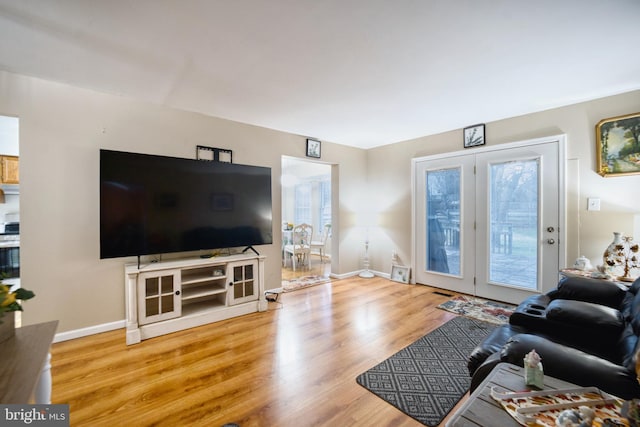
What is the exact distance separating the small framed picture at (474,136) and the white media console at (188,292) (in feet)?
10.9

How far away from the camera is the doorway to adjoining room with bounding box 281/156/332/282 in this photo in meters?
5.71

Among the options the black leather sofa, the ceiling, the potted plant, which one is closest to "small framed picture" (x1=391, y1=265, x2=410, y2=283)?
the black leather sofa

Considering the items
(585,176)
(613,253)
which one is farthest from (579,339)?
(585,176)

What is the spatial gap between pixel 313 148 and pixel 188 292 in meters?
2.78

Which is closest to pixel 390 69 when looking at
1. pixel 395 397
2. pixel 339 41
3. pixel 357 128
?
pixel 339 41

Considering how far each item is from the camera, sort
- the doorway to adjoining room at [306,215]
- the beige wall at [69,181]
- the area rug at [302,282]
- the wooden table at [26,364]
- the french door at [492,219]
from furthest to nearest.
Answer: the doorway to adjoining room at [306,215], the area rug at [302,282], the french door at [492,219], the beige wall at [69,181], the wooden table at [26,364]

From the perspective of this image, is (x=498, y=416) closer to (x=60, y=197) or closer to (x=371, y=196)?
(x=60, y=197)

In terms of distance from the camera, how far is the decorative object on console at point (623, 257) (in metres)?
2.42

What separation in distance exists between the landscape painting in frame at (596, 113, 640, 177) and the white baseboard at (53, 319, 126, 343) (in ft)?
17.6

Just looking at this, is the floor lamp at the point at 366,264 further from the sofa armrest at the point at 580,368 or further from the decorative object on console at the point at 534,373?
the decorative object on console at the point at 534,373

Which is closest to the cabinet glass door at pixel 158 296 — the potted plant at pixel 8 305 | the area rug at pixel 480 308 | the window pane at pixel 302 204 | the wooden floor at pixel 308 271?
the potted plant at pixel 8 305

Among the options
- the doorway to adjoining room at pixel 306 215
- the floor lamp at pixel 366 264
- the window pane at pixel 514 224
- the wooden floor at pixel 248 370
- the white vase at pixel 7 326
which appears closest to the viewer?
the white vase at pixel 7 326

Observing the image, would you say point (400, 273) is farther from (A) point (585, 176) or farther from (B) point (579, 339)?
(B) point (579, 339)

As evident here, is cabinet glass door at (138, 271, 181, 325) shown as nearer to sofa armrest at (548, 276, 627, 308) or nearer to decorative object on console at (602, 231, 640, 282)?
sofa armrest at (548, 276, 627, 308)
